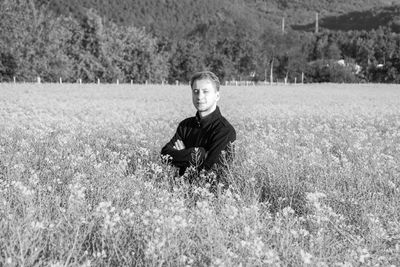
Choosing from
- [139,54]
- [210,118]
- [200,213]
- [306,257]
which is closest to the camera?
[306,257]

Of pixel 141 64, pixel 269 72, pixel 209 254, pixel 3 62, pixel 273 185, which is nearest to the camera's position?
pixel 209 254

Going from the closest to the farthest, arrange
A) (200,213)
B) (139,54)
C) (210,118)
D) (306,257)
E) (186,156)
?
1. (306,257)
2. (200,213)
3. (186,156)
4. (210,118)
5. (139,54)

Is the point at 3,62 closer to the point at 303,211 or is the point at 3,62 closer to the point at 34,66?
the point at 34,66

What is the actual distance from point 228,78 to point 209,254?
75.4 m

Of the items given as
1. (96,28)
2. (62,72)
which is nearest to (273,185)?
(62,72)

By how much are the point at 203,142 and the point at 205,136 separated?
7cm

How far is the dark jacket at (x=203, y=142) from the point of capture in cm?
518

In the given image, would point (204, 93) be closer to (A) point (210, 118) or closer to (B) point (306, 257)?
(A) point (210, 118)

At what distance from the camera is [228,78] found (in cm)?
7750

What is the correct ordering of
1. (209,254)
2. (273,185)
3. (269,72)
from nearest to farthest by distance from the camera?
1. (209,254)
2. (273,185)
3. (269,72)

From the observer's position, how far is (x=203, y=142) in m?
5.48

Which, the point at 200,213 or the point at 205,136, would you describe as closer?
the point at 200,213

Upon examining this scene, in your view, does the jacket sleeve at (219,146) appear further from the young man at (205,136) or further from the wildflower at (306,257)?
the wildflower at (306,257)

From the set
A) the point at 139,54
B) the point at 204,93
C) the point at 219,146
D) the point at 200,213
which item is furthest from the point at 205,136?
the point at 139,54
